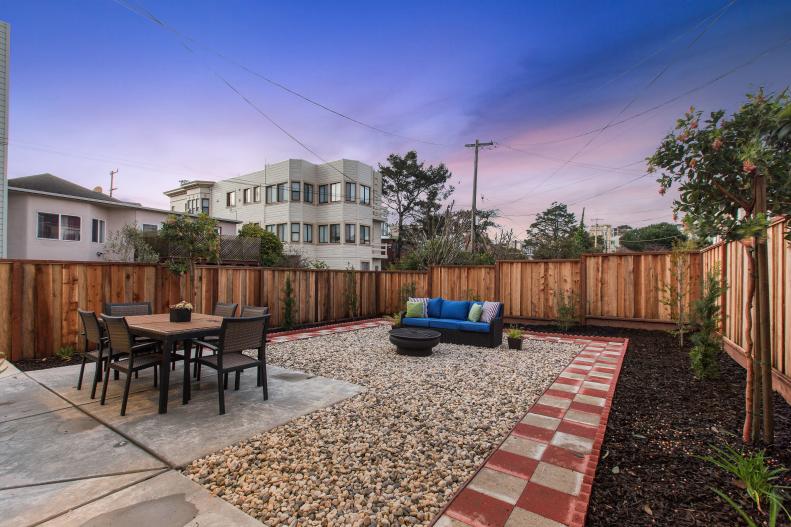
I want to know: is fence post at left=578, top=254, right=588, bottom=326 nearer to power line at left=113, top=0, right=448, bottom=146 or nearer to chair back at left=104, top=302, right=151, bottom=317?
power line at left=113, top=0, right=448, bottom=146

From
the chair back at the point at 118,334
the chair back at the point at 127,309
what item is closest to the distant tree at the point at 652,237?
the chair back at the point at 127,309

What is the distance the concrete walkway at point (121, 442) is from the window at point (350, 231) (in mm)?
17932

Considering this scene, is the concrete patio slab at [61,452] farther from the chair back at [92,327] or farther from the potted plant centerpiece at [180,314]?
the potted plant centerpiece at [180,314]

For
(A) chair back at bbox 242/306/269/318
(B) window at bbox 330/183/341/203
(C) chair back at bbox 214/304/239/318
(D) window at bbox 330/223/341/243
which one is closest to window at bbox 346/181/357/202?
(B) window at bbox 330/183/341/203

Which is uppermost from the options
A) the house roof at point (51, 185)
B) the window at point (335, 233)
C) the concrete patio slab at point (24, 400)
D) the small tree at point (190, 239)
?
the house roof at point (51, 185)

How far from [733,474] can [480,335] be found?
4.75 m

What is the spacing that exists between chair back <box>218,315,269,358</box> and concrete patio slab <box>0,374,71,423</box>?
172cm

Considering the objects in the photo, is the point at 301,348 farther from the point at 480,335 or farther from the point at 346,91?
the point at 346,91

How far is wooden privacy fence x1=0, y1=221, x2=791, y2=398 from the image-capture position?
512 centimetres

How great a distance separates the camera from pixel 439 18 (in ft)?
25.1

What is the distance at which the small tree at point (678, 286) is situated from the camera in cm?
688

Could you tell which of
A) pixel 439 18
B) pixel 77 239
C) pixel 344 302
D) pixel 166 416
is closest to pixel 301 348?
pixel 166 416

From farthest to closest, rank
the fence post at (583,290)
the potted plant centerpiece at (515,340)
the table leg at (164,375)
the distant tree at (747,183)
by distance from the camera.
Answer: the fence post at (583,290) → the potted plant centerpiece at (515,340) → the table leg at (164,375) → the distant tree at (747,183)

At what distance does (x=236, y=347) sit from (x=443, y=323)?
15.1ft
